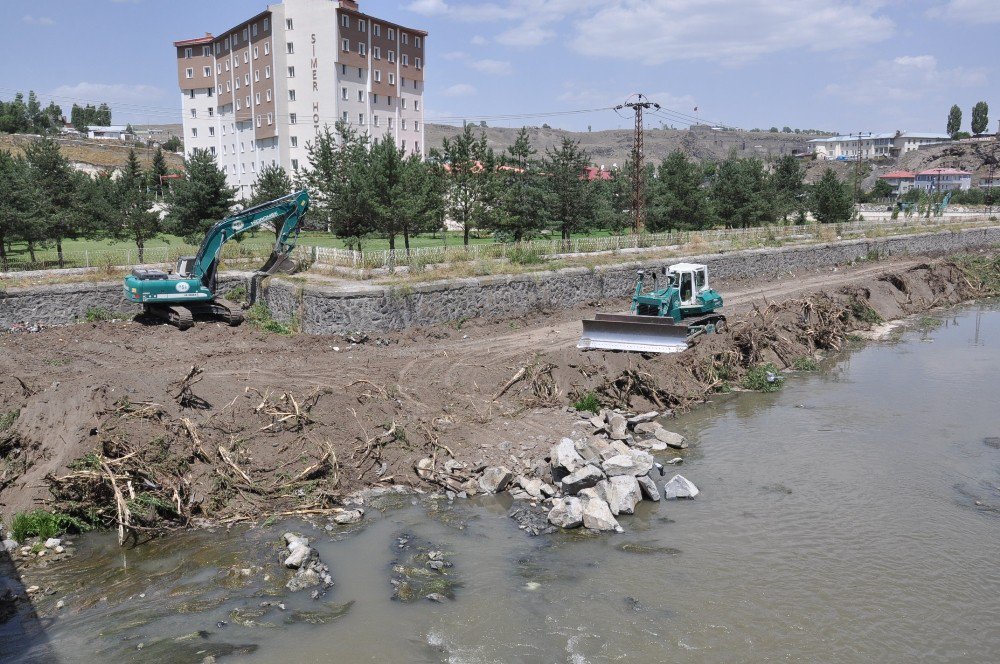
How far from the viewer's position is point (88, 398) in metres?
12.5

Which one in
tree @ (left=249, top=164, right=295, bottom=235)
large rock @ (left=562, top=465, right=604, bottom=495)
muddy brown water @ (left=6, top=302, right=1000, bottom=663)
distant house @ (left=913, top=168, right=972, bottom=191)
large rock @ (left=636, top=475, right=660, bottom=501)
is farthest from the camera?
distant house @ (left=913, top=168, right=972, bottom=191)

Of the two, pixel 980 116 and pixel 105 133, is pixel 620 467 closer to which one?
pixel 105 133

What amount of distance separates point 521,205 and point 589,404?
64.5 ft

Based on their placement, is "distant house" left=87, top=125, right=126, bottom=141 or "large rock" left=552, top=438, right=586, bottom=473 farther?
"distant house" left=87, top=125, right=126, bottom=141

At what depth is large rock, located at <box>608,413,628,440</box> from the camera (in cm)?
1488

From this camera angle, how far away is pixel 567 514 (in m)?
11.5

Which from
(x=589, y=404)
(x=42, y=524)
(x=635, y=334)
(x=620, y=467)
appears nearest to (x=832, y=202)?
(x=635, y=334)

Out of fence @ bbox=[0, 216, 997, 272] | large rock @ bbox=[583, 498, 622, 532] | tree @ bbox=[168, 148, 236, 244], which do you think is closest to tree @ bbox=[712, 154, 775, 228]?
fence @ bbox=[0, 216, 997, 272]

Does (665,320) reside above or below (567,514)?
above

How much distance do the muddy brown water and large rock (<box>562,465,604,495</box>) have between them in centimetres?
99

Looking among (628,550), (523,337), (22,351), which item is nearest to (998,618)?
(628,550)

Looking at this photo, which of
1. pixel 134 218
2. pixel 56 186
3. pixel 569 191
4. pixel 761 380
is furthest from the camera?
pixel 569 191

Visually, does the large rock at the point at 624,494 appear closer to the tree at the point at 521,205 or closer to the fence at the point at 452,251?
the fence at the point at 452,251

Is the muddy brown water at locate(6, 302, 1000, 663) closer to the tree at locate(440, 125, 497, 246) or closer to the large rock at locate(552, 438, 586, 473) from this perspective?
the large rock at locate(552, 438, 586, 473)
